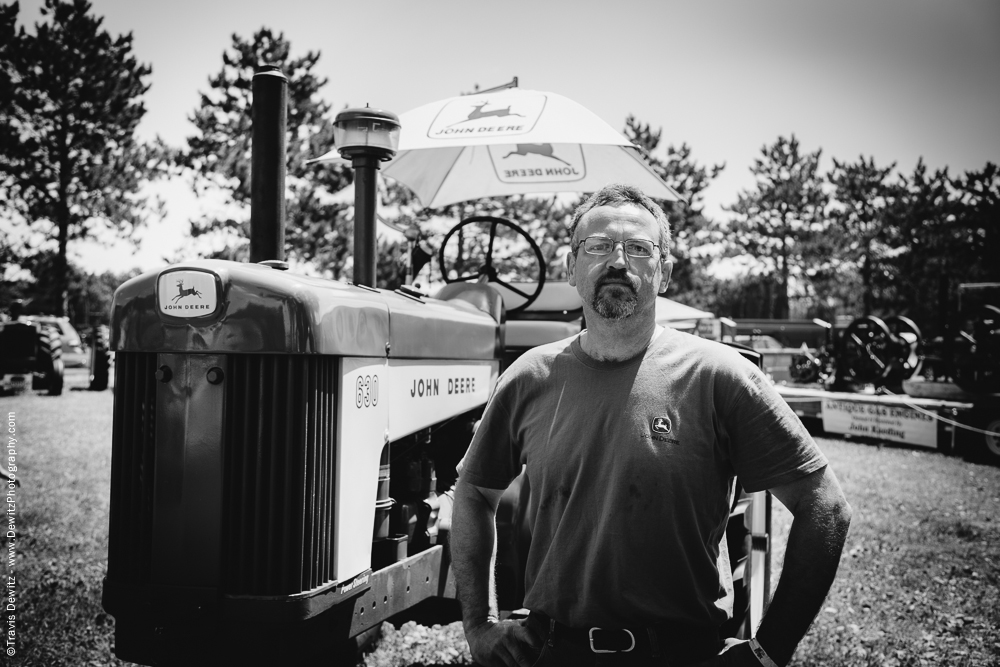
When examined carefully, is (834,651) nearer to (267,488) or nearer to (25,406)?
(267,488)

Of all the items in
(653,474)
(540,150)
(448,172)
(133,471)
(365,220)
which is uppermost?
(540,150)

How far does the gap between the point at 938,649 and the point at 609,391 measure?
121 inches

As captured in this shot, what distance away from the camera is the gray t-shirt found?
1.49 metres

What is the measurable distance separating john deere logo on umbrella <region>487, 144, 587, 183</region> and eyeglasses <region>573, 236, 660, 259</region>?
3.57 meters

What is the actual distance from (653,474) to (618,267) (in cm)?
44

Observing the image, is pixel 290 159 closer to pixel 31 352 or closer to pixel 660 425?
pixel 31 352

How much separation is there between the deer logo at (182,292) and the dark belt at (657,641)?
1.30 m

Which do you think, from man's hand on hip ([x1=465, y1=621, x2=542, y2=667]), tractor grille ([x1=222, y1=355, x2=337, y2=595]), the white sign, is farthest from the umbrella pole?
the white sign

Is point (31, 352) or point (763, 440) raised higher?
point (763, 440)

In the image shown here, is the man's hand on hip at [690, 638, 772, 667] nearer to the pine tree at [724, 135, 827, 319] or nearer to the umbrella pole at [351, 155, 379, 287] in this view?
the umbrella pole at [351, 155, 379, 287]

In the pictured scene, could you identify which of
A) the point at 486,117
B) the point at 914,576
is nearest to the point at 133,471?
the point at 486,117

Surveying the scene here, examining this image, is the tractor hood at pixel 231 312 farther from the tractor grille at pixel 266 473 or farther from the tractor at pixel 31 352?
the tractor at pixel 31 352

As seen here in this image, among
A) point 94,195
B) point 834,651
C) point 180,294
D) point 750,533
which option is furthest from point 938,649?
point 94,195

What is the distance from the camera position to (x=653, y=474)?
1497 millimetres
